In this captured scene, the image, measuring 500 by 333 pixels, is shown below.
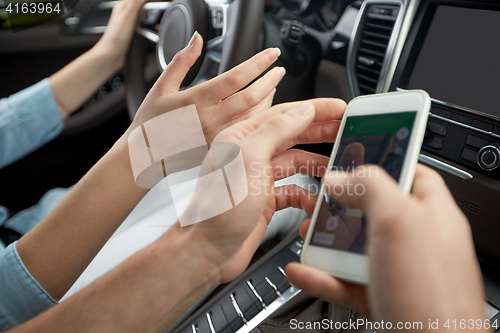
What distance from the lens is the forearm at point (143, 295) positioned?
0.41 metres

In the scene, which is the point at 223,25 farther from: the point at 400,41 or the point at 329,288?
the point at 329,288

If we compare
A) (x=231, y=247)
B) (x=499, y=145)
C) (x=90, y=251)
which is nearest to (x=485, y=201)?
(x=499, y=145)

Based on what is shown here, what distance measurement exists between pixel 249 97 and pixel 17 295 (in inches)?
18.2

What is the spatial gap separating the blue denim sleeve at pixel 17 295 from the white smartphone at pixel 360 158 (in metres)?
0.41

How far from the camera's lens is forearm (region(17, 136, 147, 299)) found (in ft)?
1.80

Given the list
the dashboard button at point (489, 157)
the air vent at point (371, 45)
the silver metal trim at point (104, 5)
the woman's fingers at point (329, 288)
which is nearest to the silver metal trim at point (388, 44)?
the air vent at point (371, 45)

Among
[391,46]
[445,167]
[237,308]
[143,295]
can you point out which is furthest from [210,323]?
[391,46]

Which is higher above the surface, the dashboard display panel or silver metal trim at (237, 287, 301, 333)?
the dashboard display panel

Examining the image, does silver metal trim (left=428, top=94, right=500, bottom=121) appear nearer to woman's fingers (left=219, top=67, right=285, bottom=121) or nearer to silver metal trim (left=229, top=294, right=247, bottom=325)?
woman's fingers (left=219, top=67, right=285, bottom=121)

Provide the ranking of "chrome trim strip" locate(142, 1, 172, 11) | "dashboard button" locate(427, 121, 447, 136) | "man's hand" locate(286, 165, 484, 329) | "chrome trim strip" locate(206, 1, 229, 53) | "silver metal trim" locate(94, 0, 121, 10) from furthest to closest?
"silver metal trim" locate(94, 0, 121, 10), "chrome trim strip" locate(142, 1, 172, 11), "chrome trim strip" locate(206, 1, 229, 53), "dashboard button" locate(427, 121, 447, 136), "man's hand" locate(286, 165, 484, 329)

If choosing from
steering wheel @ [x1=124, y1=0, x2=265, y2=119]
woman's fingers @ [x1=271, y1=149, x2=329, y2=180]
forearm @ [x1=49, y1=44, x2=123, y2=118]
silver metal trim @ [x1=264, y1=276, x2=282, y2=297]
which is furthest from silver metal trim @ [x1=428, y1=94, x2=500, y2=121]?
forearm @ [x1=49, y1=44, x2=123, y2=118]

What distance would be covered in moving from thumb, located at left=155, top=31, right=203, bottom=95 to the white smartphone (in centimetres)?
27

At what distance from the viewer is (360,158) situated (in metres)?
0.49

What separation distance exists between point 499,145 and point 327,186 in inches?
14.1
